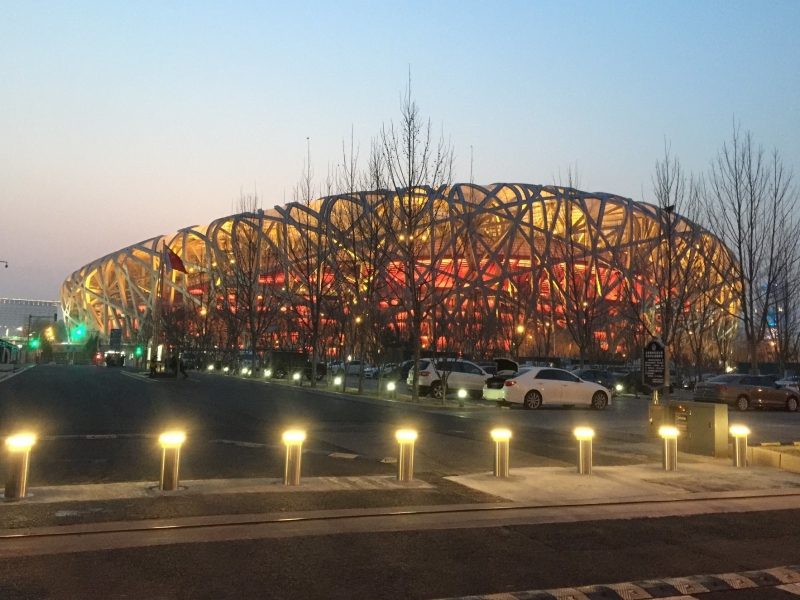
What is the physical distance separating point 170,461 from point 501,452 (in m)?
4.37

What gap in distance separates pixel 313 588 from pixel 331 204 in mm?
36042

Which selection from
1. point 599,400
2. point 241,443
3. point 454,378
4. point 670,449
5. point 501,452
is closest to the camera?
point 501,452

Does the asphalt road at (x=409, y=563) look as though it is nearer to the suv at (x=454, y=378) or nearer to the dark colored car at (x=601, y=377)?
the suv at (x=454, y=378)

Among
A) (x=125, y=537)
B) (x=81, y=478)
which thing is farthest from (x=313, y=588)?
(x=81, y=478)

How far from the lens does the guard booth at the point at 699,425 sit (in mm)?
13359

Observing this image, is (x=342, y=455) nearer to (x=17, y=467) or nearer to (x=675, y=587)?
(x=17, y=467)

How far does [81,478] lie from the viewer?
33.2 ft

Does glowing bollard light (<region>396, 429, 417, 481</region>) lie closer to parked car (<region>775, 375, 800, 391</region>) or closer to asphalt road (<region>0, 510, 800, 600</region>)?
asphalt road (<region>0, 510, 800, 600</region>)

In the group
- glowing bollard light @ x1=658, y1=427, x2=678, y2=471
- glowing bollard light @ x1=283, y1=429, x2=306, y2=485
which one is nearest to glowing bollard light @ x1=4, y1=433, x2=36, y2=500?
glowing bollard light @ x1=283, y1=429, x2=306, y2=485

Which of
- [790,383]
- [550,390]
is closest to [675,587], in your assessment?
[550,390]

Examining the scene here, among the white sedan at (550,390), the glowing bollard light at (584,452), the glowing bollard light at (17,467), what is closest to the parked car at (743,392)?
the white sedan at (550,390)

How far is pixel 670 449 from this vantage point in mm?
11898

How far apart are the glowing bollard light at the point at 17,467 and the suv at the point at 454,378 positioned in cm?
2203

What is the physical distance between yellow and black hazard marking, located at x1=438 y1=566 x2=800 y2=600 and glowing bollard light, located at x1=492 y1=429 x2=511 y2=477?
454 centimetres
